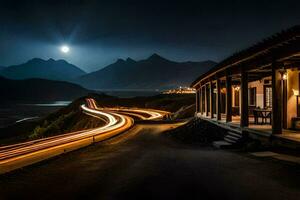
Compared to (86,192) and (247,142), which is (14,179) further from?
(247,142)

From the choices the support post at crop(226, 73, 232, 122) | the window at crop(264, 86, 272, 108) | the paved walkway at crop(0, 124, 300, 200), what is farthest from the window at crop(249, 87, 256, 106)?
the paved walkway at crop(0, 124, 300, 200)

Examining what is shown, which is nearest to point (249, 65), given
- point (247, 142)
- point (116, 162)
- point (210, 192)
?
point (247, 142)

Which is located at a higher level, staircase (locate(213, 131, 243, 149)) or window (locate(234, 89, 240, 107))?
→ window (locate(234, 89, 240, 107))

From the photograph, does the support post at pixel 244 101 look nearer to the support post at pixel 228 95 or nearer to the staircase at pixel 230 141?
the staircase at pixel 230 141

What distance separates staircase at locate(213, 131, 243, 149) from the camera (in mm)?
15364

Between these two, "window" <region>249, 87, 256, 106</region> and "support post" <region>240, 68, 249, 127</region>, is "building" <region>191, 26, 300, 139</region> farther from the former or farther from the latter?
"window" <region>249, 87, 256, 106</region>

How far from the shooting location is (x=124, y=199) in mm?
7184

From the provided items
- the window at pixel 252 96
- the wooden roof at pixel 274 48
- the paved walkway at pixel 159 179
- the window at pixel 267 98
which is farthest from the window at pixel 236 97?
the paved walkway at pixel 159 179

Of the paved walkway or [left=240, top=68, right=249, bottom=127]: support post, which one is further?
[left=240, top=68, right=249, bottom=127]: support post

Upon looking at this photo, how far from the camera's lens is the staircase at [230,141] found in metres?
15.4

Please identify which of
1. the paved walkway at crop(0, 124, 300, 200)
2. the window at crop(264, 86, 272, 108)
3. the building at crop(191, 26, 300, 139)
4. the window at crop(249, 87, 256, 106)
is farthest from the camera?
the window at crop(249, 87, 256, 106)

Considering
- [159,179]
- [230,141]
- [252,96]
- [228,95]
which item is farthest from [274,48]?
[252,96]

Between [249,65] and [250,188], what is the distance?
32.1ft

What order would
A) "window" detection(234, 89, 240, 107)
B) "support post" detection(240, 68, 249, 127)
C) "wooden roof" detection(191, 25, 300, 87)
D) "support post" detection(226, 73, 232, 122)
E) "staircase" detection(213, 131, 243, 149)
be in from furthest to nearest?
"window" detection(234, 89, 240, 107), "support post" detection(226, 73, 232, 122), "support post" detection(240, 68, 249, 127), "staircase" detection(213, 131, 243, 149), "wooden roof" detection(191, 25, 300, 87)
